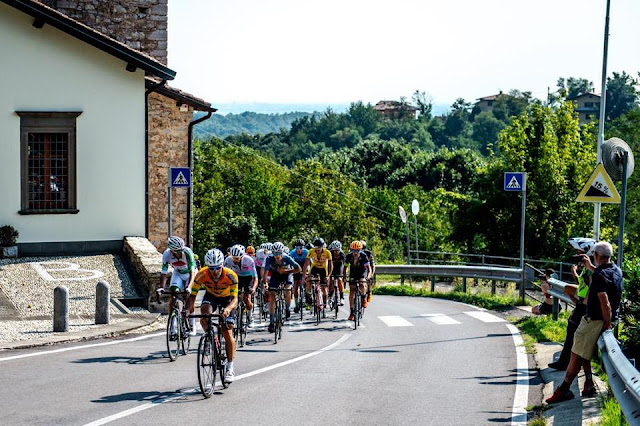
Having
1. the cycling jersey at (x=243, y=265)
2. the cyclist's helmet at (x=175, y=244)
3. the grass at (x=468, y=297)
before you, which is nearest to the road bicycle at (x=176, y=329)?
the cyclist's helmet at (x=175, y=244)

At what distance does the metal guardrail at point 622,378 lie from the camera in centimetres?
743

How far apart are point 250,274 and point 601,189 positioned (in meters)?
6.13

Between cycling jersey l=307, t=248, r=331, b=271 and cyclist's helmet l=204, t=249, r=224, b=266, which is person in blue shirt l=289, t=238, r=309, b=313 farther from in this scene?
cyclist's helmet l=204, t=249, r=224, b=266

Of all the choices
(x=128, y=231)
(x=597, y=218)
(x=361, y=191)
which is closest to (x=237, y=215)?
(x=361, y=191)

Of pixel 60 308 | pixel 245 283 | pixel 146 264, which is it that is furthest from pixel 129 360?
pixel 146 264

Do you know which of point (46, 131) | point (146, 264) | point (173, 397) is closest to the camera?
point (173, 397)

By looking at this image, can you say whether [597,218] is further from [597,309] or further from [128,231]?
[128,231]

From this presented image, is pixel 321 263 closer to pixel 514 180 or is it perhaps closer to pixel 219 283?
pixel 514 180

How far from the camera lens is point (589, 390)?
35.7 ft

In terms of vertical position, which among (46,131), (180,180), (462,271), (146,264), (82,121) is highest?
(82,121)

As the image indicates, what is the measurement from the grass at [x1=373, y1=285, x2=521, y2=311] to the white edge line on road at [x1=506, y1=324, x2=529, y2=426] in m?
7.08

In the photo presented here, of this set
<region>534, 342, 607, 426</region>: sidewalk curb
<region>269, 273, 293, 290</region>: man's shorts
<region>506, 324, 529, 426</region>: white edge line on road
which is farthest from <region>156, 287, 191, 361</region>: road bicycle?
<region>534, 342, 607, 426</region>: sidewalk curb

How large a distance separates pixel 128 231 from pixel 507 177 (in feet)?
33.5

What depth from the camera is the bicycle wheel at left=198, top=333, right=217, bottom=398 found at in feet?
37.0
